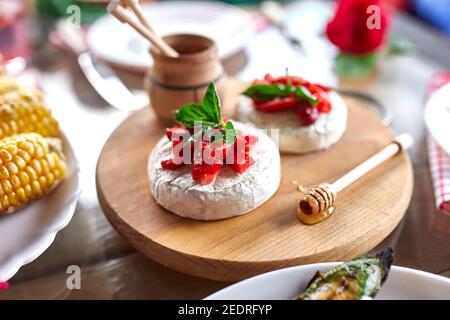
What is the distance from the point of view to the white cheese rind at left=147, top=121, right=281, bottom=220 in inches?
40.6

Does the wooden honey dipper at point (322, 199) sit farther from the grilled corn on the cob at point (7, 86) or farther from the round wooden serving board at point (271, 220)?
the grilled corn on the cob at point (7, 86)

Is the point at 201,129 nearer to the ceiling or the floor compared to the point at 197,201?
nearer to the ceiling

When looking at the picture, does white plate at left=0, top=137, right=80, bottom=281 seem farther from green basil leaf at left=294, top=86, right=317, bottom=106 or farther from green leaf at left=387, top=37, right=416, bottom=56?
green leaf at left=387, top=37, right=416, bottom=56

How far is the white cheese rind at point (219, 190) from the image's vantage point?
3.38 ft

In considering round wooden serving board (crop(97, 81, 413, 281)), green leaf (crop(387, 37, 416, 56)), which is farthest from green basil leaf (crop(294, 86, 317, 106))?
green leaf (crop(387, 37, 416, 56))

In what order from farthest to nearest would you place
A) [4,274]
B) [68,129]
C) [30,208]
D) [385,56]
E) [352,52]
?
[385,56] < [352,52] < [68,129] < [30,208] < [4,274]

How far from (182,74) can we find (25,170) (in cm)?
40

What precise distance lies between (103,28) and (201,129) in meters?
0.90

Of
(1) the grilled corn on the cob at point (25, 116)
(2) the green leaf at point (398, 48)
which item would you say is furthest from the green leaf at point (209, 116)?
(2) the green leaf at point (398, 48)

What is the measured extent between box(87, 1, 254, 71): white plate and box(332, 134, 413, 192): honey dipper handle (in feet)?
2.14

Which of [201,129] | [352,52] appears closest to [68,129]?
[201,129]

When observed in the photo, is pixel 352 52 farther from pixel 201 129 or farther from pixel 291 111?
pixel 201 129

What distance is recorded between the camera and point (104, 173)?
121 centimetres

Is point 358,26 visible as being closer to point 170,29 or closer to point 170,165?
point 170,29
